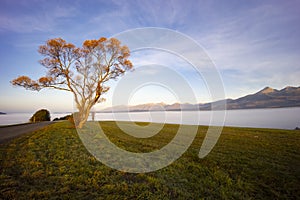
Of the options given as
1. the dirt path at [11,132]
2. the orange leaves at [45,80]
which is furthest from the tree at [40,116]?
the orange leaves at [45,80]

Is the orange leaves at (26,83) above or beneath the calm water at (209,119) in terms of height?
above

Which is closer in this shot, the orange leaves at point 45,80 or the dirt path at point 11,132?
the dirt path at point 11,132

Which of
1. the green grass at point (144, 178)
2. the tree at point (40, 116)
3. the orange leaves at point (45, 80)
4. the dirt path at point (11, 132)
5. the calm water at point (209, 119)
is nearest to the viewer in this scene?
the green grass at point (144, 178)

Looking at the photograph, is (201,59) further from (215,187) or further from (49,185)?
(49,185)

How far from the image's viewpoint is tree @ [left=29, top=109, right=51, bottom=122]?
3244 cm

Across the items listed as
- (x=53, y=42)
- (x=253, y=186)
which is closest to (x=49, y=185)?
(x=253, y=186)

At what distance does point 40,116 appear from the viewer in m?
32.9

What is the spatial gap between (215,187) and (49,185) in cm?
503

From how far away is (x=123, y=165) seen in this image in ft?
22.6

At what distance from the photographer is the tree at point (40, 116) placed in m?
32.4

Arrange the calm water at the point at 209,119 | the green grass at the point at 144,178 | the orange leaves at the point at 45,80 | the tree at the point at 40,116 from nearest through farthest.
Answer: the green grass at the point at 144,178, the orange leaves at the point at 45,80, the tree at the point at 40,116, the calm water at the point at 209,119

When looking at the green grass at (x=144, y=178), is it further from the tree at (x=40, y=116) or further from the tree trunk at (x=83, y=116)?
the tree at (x=40, y=116)

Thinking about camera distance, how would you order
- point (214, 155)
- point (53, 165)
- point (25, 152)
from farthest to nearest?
point (214, 155), point (25, 152), point (53, 165)

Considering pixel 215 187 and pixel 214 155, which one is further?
pixel 214 155
